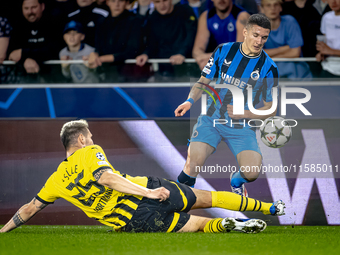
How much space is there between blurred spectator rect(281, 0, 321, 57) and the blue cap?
3091 millimetres

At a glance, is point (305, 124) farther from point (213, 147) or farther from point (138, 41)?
point (138, 41)

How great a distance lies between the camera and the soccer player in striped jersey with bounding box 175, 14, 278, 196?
410cm

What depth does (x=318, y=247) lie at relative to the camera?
8.42 ft

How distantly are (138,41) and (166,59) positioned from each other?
531mm

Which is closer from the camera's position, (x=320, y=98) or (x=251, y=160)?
Answer: (x=251, y=160)

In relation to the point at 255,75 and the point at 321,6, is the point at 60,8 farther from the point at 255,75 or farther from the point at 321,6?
the point at 321,6

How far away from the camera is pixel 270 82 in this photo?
4.21 m

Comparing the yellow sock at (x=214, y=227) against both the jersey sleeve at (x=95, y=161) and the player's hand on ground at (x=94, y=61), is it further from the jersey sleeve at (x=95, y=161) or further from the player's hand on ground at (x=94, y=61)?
the player's hand on ground at (x=94, y=61)

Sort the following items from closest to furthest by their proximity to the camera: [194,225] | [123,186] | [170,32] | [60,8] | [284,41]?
[123,186], [194,225], [284,41], [170,32], [60,8]

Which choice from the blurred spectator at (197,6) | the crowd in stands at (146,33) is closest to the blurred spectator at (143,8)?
the crowd in stands at (146,33)

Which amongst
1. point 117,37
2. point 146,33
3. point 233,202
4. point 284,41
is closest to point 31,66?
point 117,37

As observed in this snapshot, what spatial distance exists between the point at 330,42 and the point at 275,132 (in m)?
2.27

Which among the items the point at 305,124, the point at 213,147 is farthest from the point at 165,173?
the point at 305,124

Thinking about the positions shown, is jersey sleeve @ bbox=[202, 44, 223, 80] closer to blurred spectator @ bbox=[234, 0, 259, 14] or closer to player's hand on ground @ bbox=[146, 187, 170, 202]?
player's hand on ground @ bbox=[146, 187, 170, 202]
